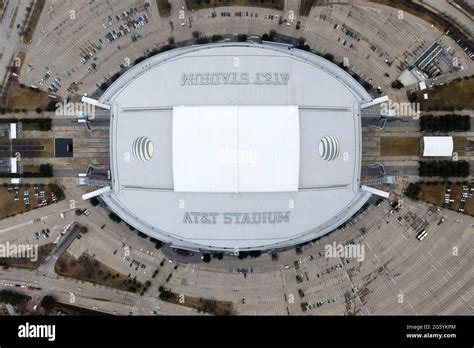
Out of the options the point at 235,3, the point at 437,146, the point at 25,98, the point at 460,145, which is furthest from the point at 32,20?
the point at 460,145

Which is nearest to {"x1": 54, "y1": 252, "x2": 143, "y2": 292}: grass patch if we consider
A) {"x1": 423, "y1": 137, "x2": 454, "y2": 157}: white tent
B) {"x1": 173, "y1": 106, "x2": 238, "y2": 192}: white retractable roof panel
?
{"x1": 173, "y1": 106, "x2": 238, "y2": 192}: white retractable roof panel

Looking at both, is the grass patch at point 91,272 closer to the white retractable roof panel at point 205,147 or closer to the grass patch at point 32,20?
the white retractable roof panel at point 205,147

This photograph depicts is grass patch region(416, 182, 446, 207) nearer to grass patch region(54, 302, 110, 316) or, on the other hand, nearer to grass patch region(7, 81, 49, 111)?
grass patch region(54, 302, 110, 316)

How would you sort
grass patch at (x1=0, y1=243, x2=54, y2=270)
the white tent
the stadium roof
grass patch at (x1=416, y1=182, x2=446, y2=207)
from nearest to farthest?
the stadium roof < the white tent < grass patch at (x1=416, y1=182, x2=446, y2=207) < grass patch at (x1=0, y1=243, x2=54, y2=270)

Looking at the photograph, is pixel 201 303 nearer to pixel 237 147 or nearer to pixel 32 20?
pixel 237 147

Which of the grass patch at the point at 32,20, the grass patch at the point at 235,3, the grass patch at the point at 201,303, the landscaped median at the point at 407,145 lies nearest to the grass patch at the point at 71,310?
the grass patch at the point at 201,303

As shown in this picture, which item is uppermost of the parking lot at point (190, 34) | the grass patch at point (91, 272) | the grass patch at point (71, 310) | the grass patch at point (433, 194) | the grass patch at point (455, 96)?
the parking lot at point (190, 34)

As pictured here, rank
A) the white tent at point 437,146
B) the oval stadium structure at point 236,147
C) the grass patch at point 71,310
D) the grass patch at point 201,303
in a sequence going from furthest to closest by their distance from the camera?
the grass patch at point 71,310 < the grass patch at point 201,303 < the white tent at point 437,146 < the oval stadium structure at point 236,147
